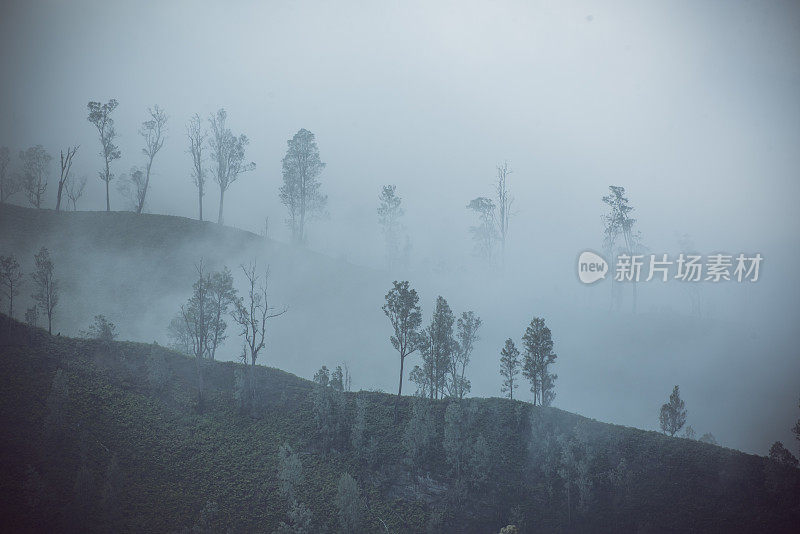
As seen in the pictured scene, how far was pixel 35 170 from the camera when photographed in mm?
73625

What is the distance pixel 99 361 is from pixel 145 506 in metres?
17.4

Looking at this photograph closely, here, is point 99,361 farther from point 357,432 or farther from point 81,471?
point 357,432

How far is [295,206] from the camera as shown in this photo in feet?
275

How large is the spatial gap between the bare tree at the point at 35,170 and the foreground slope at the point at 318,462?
48.8 m

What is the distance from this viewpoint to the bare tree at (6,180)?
7269 cm

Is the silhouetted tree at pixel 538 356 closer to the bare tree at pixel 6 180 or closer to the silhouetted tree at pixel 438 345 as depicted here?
the silhouetted tree at pixel 438 345

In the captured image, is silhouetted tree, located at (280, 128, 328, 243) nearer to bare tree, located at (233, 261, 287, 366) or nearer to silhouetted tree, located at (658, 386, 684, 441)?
bare tree, located at (233, 261, 287, 366)

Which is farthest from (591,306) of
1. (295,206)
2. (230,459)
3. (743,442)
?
(230,459)

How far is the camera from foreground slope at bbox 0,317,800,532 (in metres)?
25.7

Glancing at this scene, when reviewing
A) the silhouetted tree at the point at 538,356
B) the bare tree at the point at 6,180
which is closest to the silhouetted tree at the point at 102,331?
the silhouetted tree at the point at 538,356

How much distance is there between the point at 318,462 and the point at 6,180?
79.1m

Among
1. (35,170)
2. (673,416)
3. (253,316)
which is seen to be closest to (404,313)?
(253,316)

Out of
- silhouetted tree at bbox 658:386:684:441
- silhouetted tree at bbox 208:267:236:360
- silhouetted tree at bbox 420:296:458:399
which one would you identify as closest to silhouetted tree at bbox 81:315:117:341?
silhouetted tree at bbox 208:267:236:360

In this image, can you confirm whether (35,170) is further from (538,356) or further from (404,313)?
(538,356)
